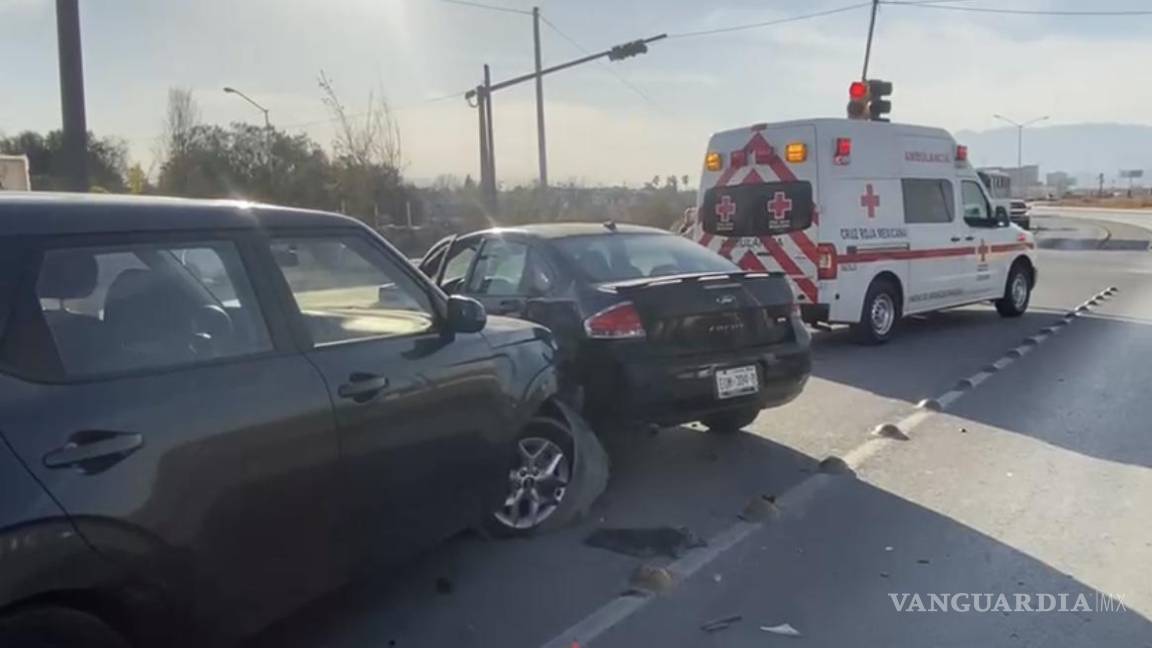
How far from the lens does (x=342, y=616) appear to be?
4078mm

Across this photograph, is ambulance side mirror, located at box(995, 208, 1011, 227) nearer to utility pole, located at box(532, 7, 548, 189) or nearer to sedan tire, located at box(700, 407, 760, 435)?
sedan tire, located at box(700, 407, 760, 435)

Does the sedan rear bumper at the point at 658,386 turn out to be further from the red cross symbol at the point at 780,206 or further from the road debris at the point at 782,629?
the red cross symbol at the point at 780,206

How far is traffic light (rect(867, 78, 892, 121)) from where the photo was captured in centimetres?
1402

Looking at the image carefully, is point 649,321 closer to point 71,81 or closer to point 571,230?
point 571,230

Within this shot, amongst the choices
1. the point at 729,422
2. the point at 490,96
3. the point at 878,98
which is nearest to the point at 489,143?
the point at 490,96

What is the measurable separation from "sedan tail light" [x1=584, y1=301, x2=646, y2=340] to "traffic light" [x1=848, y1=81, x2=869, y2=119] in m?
8.79

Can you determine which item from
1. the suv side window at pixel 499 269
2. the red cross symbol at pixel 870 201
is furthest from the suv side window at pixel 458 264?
the red cross symbol at pixel 870 201

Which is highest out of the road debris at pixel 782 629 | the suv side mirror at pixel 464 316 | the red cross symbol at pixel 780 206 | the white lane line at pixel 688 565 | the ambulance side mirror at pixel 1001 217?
the red cross symbol at pixel 780 206

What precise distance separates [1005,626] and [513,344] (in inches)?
96.6

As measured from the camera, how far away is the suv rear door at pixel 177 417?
2.59 m

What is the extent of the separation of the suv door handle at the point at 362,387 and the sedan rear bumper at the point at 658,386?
7.32 ft

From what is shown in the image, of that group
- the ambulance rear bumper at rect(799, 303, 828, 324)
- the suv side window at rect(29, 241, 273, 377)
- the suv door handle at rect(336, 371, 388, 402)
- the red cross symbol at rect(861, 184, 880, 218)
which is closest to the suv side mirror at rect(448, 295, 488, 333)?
the suv door handle at rect(336, 371, 388, 402)

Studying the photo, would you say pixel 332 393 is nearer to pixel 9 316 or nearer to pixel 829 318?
pixel 9 316

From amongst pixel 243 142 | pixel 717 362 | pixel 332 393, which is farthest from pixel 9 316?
pixel 243 142
